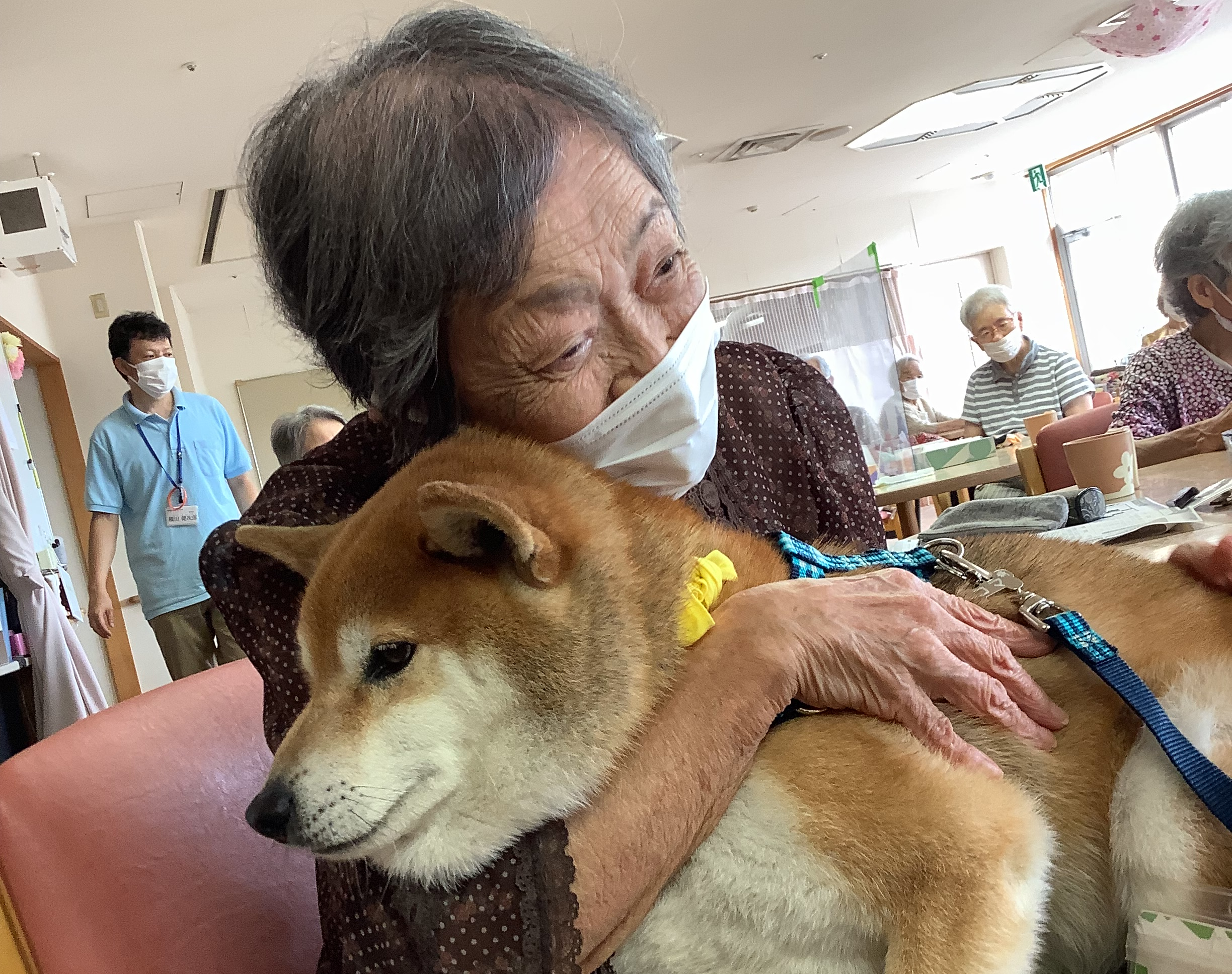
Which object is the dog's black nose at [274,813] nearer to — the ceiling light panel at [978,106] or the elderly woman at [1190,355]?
the elderly woman at [1190,355]

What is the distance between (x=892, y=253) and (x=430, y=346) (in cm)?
1277

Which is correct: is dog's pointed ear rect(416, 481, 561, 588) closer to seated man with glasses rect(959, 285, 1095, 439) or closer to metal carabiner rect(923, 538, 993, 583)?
metal carabiner rect(923, 538, 993, 583)

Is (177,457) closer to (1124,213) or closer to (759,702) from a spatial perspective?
(759,702)

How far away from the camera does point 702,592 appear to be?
972mm

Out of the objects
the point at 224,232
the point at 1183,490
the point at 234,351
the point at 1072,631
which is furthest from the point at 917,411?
the point at 1072,631

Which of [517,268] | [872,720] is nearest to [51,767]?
[517,268]

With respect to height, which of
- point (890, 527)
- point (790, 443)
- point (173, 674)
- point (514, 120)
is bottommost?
point (890, 527)

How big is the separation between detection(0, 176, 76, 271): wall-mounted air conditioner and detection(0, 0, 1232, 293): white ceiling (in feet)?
1.28

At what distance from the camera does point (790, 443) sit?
4.97ft

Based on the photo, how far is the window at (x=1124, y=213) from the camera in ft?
33.3

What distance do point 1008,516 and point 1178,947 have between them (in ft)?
4.47

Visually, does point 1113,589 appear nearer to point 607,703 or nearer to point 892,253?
point 607,703

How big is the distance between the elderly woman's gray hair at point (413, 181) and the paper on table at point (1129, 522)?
111cm

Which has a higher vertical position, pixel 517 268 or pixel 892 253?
pixel 892 253
